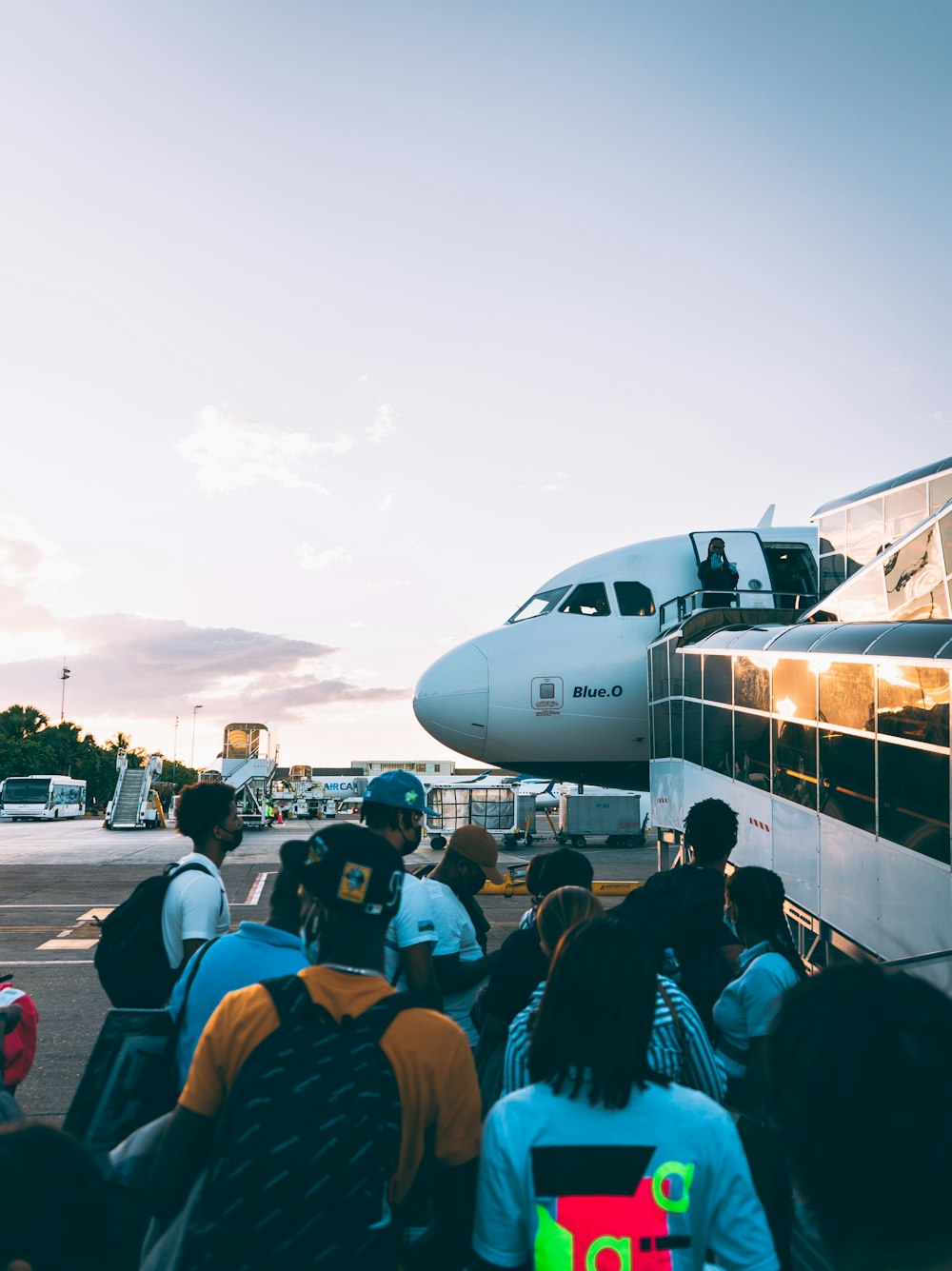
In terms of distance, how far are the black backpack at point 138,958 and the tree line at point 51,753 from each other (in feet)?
250

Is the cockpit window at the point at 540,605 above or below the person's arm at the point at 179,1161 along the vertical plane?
above

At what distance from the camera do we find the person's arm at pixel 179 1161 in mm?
2234

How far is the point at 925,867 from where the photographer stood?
6984 millimetres

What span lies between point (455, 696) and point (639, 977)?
1680 cm

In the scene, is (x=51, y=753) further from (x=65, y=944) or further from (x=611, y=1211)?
(x=611, y=1211)

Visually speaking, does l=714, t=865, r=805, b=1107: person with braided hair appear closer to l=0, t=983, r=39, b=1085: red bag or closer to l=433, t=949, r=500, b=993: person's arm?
l=433, t=949, r=500, b=993: person's arm

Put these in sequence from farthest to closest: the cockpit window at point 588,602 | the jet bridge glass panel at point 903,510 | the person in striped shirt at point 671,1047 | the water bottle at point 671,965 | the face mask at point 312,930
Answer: the cockpit window at point 588,602 → the jet bridge glass panel at point 903,510 → the water bottle at point 671,965 → the person in striped shirt at point 671,1047 → the face mask at point 312,930

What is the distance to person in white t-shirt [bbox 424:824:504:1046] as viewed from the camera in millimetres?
4336

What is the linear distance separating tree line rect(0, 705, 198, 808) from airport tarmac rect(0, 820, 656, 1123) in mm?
48331

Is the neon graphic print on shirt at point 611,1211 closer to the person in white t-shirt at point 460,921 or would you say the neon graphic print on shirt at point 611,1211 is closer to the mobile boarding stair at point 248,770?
the person in white t-shirt at point 460,921

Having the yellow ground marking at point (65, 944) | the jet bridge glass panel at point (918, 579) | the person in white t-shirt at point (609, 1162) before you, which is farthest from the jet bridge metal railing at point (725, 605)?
the person in white t-shirt at point (609, 1162)

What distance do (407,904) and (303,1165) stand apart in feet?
6.68

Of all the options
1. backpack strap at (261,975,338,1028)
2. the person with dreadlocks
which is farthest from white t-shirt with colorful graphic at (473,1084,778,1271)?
A: the person with dreadlocks

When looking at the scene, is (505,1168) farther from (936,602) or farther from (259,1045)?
(936,602)
